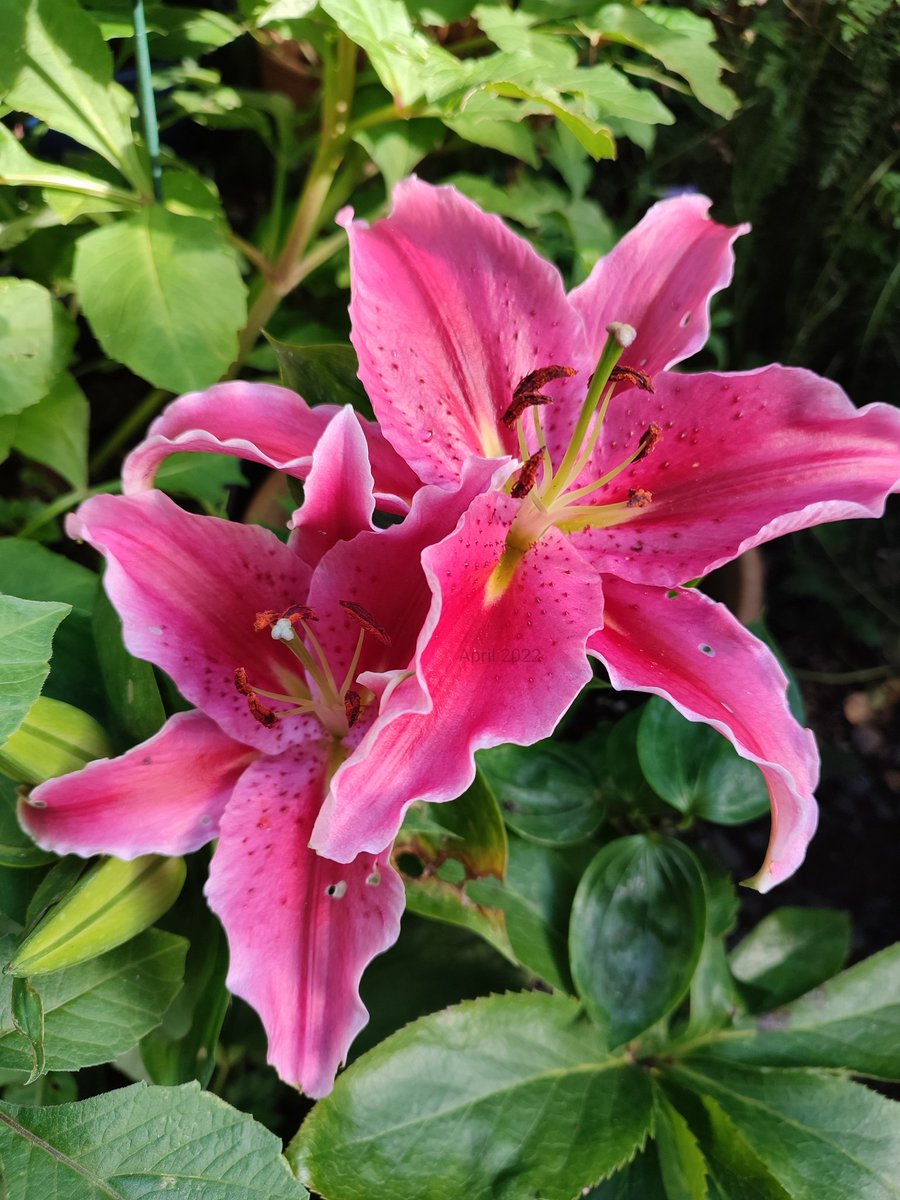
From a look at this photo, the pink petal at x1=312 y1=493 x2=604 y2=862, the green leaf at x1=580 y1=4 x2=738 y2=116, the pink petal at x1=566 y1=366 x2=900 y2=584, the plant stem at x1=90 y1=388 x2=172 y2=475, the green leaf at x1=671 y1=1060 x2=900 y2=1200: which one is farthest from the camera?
the plant stem at x1=90 y1=388 x2=172 y2=475

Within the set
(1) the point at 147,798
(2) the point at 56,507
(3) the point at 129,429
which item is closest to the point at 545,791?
(1) the point at 147,798

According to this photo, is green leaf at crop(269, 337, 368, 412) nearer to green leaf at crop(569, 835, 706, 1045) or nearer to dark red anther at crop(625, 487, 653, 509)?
dark red anther at crop(625, 487, 653, 509)

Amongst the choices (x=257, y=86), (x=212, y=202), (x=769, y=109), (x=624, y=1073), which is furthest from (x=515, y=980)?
(x=257, y=86)

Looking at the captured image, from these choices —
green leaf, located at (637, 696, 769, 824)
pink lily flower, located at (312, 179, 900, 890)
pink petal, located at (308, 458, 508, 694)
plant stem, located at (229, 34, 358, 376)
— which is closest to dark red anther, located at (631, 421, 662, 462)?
pink lily flower, located at (312, 179, 900, 890)

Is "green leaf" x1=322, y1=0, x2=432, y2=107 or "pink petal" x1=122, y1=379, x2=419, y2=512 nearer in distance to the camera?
"pink petal" x1=122, y1=379, x2=419, y2=512

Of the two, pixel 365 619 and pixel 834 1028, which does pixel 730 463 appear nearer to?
pixel 365 619
